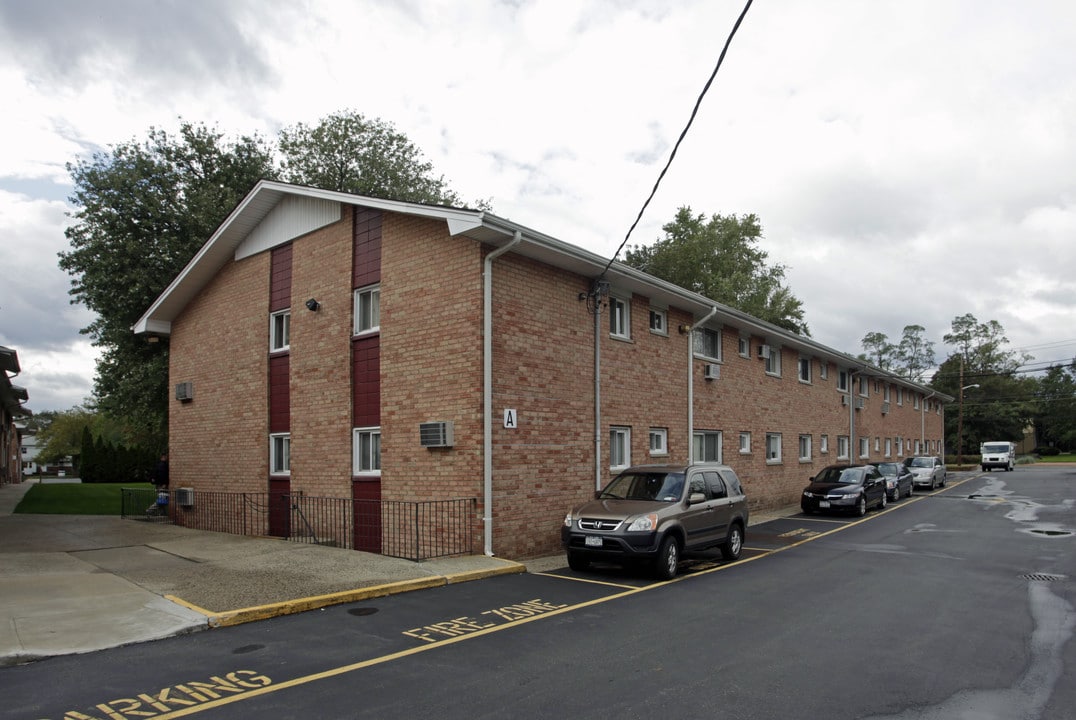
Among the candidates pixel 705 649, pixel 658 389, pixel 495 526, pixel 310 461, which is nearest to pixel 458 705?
pixel 705 649

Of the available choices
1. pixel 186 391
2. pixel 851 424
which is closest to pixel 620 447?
pixel 186 391

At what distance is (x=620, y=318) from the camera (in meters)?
16.4

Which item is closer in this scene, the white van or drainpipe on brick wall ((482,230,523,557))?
drainpipe on brick wall ((482,230,523,557))

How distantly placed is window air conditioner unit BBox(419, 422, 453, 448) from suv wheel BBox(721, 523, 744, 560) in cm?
521

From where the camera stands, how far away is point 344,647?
7.01m

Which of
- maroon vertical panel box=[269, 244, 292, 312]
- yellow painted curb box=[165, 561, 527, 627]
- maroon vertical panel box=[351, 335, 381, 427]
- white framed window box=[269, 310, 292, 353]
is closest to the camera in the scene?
yellow painted curb box=[165, 561, 527, 627]

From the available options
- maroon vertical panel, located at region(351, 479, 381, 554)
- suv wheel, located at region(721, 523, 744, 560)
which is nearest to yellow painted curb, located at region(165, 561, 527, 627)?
maroon vertical panel, located at region(351, 479, 381, 554)

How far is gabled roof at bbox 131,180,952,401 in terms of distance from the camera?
1235 cm

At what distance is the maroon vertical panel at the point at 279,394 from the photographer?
1647 cm

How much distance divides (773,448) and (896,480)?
6249 mm

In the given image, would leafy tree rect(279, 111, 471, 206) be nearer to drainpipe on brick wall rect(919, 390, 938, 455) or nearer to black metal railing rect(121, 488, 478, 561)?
black metal railing rect(121, 488, 478, 561)

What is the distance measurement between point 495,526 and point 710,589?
12.2 ft

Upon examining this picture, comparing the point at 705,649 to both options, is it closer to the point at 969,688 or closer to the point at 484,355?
the point at 969,688

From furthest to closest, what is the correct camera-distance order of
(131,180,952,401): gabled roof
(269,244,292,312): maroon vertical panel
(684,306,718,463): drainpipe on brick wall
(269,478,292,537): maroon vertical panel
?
(684,306,718,463): drainpipe on brick wall, (269,244,292,312): maroon vertical panel, (269,478,292,537): maroon vertical panel, (131,180,952,401): gabled roof
